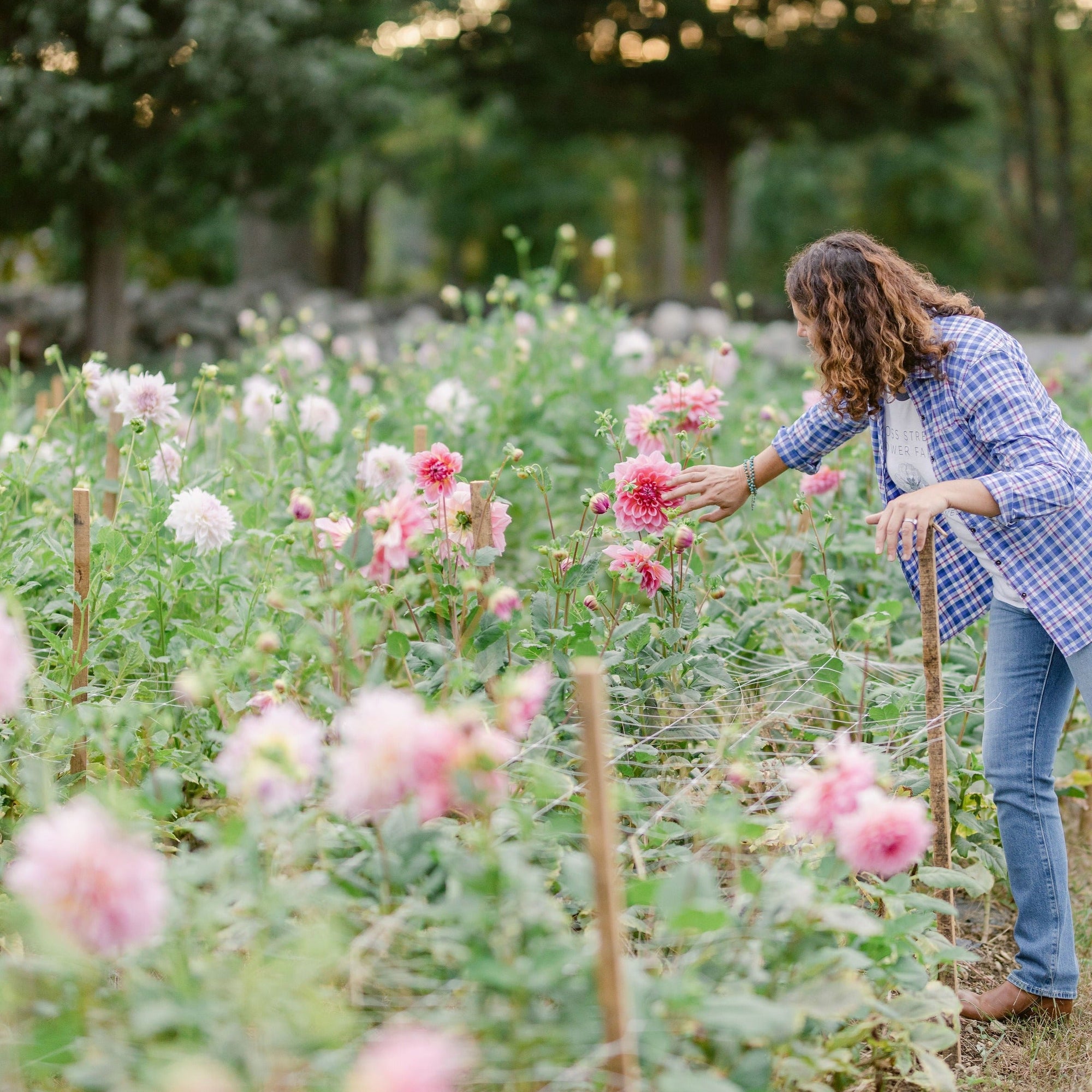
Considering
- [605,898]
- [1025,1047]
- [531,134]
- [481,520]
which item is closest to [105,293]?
[531,134]

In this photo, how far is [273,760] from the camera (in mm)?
1200

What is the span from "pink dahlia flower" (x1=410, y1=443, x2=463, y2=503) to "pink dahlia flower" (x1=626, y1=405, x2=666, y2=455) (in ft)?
1.50

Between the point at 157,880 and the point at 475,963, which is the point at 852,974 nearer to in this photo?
the point at 475,963

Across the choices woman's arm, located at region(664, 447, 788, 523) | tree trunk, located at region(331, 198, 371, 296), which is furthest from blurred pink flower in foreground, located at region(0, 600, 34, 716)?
tree trunk, located at region(331, 198, 371, 296)

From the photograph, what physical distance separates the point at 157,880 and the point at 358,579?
56cm

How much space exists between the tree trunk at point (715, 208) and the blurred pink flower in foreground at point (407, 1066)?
1198 centimetres

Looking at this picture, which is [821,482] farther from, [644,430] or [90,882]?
[90,882]

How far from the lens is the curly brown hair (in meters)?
1.85

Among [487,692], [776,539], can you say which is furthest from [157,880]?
[776,539]

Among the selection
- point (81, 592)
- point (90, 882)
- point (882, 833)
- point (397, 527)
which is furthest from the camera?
point (81, 592)

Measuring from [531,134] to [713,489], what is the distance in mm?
11110

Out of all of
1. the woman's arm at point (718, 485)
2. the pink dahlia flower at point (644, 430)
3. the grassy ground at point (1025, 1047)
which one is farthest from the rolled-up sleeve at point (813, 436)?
the grassy ground at point (1025, 1047)

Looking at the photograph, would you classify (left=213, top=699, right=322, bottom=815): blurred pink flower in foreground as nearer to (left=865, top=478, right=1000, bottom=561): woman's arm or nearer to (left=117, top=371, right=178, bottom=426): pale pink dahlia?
(left=865, top=478, right=1000, bottom=561): woman's arm

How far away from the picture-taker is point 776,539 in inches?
104
